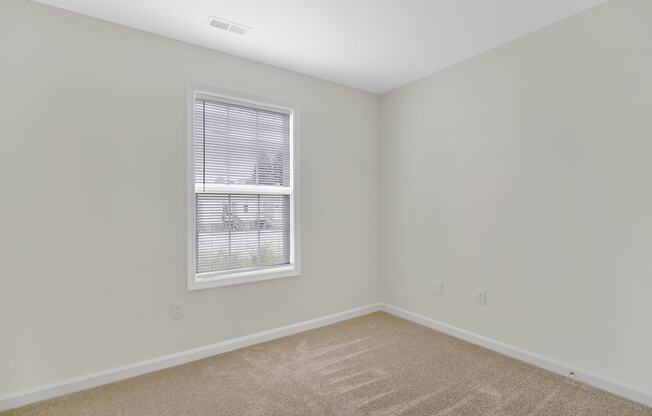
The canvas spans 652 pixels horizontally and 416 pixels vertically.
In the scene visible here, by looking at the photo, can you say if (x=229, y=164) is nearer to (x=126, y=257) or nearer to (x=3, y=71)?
(x=126, y=257)

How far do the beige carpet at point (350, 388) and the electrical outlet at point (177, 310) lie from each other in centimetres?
38

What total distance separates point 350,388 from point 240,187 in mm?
1816

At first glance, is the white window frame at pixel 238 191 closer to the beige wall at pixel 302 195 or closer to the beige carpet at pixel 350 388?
the beige wall at pixel 302 195

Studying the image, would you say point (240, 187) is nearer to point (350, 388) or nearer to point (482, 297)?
point (350, 388)

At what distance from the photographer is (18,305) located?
2.03 meters

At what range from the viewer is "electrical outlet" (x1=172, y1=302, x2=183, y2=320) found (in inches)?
99.7

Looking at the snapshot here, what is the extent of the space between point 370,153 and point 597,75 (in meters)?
2.07

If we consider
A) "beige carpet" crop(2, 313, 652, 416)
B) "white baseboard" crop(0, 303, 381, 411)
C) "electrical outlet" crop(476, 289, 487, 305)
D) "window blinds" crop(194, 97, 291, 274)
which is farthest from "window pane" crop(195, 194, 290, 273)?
"electrical outlet" crop(476, 289, 487, 305)

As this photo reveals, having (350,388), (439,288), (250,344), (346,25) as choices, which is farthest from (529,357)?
(346,25)

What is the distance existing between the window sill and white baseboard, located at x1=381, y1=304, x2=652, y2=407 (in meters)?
1.37

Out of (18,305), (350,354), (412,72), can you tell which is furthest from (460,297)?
(18,305)

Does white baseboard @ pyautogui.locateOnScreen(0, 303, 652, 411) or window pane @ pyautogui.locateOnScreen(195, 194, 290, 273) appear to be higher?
window pane @ pyautogui.locateOnScreen(195, 194, 290, 273)

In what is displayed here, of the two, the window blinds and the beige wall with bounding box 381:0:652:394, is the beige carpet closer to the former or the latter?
the beige wall with bounding box 381:0:652:394

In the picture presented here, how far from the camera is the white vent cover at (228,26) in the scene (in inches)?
91.0
